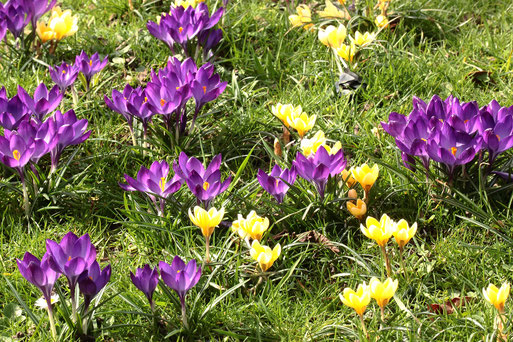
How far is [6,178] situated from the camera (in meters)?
2.92

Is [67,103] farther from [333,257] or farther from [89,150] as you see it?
[333,257]

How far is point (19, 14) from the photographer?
139 inches

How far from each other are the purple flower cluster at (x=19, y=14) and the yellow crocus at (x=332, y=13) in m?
1.60

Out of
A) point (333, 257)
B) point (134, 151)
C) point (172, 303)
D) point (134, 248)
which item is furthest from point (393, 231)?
point (134, 151)

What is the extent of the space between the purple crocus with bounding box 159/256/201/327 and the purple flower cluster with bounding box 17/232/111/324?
183mm

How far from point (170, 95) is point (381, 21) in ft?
4.86

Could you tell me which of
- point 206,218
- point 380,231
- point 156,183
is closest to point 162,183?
point 156,183

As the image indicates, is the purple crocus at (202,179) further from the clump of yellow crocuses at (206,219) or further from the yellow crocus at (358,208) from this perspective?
the yellow crocus at (358,208)

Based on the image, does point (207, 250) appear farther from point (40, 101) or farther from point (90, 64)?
point (90, 64)

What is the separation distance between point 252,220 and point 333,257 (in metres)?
0.42

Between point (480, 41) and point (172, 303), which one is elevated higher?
point (172, 303)

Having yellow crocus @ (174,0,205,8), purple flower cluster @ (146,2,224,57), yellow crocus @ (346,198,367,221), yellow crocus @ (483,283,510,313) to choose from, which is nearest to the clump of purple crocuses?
yellow crocus @ (346,198,367,221)

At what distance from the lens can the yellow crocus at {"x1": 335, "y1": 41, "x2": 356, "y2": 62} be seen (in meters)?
3.39

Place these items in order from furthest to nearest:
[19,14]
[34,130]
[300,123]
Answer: [19,14], [300,123], [34,130]
